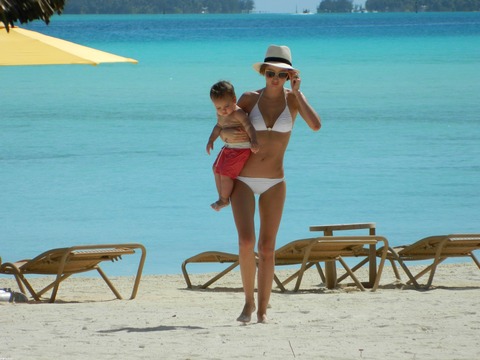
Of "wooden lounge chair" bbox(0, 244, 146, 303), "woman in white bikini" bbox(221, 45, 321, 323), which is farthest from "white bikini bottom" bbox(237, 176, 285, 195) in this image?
"wooden lounge chair" bbox(0, 244, 146, 303)

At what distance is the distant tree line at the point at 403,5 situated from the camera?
531 ft

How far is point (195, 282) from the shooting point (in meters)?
8.46

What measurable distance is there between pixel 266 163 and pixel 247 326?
0.86 m

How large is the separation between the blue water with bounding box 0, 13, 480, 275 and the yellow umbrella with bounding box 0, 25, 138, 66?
280 cm

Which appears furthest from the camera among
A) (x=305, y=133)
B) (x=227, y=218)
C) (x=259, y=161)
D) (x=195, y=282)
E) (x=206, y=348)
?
(x=305, y=133)

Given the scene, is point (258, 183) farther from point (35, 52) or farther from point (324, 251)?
point (35, 52)

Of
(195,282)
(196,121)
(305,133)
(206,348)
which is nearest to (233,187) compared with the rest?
(206,348)

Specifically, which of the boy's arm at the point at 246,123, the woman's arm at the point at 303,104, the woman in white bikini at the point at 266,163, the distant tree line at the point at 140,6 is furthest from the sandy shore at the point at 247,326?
the distant tree line at the point at 140,6

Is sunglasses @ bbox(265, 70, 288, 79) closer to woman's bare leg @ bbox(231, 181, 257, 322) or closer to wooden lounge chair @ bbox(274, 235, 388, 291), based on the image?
woman's bare leg @ bbox(231, 181, 257, 322)

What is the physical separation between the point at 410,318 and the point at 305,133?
16.6 meters

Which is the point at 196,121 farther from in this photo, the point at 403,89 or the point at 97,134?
the point at 403,89

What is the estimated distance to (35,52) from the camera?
763 centimetres

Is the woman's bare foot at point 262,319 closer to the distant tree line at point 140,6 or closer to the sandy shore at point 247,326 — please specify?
the sandy shore at point 247,326

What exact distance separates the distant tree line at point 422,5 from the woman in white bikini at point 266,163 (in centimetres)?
15871
